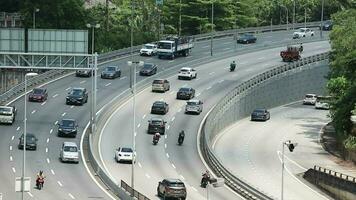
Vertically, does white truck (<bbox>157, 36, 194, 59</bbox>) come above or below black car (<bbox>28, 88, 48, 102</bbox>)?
above

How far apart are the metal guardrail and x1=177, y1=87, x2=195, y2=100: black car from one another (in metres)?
4.30

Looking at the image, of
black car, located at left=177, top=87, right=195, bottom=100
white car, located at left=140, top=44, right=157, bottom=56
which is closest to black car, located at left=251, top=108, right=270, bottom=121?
black car, located at left=177, top=87, right=195, bottom=100

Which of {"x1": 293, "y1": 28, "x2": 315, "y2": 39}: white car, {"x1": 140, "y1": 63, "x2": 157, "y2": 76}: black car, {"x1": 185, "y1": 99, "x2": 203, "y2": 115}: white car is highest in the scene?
{"x1": 293, "y1": 28, "x2": 315, "y2": 39}: white car

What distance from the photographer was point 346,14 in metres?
129

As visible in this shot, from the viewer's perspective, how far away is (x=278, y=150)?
10669 cm

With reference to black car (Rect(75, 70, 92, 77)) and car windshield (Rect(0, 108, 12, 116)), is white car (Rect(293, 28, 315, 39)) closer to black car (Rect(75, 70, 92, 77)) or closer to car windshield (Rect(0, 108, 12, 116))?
black car (Rect(75, 70, 92, 77))

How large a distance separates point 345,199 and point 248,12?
116129 millimetres

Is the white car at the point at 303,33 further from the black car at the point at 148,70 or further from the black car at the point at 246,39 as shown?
the black car at the point at 148,70

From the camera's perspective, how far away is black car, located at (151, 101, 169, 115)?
111 metres

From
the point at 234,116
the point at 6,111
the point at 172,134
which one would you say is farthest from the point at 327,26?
the point at 6,111

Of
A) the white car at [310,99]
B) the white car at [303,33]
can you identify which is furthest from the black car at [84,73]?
the white car at [303,33]

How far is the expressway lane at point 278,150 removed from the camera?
89.6m

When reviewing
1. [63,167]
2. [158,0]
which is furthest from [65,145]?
[158,0]

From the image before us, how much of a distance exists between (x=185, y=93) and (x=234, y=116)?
6315 millimetres
